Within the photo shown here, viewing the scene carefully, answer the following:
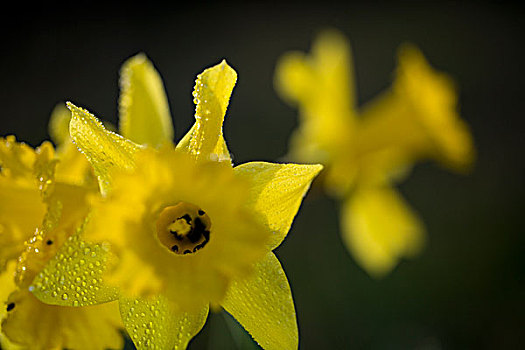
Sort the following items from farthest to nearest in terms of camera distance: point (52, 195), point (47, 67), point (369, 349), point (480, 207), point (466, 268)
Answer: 1. point (47, 67)
2. point (480, 207)
3. point (466, 268)
4. point (369, 349)
5. point (52, 195)

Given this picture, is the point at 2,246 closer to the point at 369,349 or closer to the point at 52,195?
the point at 52,195

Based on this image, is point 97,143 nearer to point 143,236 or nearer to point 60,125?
point 143,236

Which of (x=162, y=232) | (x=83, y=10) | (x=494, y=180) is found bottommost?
(x=494, y=180)

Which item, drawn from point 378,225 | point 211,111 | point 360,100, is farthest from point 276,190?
point 360,100

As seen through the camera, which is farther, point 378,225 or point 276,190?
point 378,225

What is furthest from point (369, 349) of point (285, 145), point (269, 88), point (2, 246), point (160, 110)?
point (269, 88)

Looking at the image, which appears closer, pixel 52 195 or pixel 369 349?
pixel 52 195

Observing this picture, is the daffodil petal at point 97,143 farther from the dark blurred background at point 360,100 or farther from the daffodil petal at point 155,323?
the dark blurred background at point 360,100
